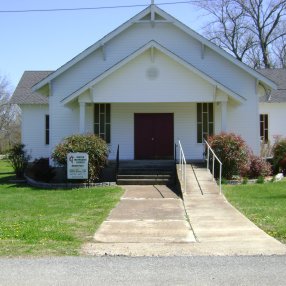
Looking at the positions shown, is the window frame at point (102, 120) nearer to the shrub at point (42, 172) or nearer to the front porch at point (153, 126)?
the front porch at point (153, 126)

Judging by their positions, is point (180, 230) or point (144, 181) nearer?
point (180, 230)

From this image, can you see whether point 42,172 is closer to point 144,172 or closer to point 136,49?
point 144,172

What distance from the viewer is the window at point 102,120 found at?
2372cm

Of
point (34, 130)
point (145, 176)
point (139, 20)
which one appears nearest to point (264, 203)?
point (145, 176)

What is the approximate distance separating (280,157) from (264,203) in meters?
9.70

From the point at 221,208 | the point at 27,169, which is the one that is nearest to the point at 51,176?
the point at 27,169

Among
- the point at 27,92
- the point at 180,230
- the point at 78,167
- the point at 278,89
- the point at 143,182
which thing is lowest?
the point at 180,230

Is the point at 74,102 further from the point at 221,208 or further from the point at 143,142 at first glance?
the point at 221,208

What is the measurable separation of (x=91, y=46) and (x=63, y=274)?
17.2 m

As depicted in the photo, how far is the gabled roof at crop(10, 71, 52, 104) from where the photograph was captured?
92.0ft

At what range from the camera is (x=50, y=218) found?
1198 centimetres

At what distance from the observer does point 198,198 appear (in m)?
14.8

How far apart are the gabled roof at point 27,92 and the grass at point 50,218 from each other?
930cm

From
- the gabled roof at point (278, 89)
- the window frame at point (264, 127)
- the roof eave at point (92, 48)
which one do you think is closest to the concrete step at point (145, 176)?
the roof eave at point (92, 48)
